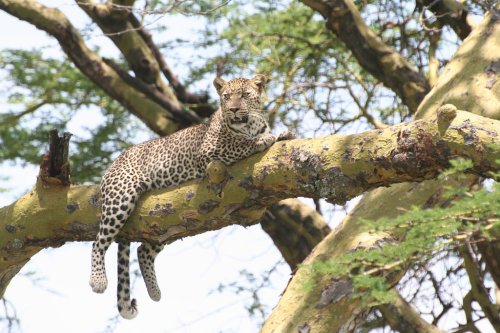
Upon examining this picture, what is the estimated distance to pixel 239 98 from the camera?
941 centimetres

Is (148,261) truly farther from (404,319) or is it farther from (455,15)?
(455,15)

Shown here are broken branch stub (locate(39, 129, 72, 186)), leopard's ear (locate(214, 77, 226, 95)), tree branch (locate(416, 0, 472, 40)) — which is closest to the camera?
broken branch stub (locate(39, 129, 72, 186))

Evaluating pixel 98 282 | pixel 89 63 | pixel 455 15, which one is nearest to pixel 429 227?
pixel 98 282

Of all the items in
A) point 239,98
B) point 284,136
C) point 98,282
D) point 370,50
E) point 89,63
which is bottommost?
point 98,282

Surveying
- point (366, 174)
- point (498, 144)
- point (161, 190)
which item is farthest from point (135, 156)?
point (498, 144)

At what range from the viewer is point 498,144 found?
703 cm

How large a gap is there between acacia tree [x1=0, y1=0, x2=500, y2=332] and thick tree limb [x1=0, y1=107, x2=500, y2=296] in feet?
0.04

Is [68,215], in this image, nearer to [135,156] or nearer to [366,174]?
[135,156]

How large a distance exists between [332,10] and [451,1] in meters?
1.55

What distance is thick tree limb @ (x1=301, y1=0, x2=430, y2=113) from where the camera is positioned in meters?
12.6

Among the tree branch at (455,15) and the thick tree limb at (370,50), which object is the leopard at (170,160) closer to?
the thick tree limb at (370,50)

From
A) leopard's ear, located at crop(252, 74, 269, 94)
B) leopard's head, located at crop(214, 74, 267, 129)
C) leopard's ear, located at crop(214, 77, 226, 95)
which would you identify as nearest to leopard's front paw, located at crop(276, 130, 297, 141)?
leopard's head, located at crop(214, 74, 267, 129)

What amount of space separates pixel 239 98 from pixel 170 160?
987 mm

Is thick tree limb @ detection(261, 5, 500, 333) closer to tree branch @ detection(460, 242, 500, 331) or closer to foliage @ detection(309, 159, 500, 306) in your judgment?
foliage @ detection(309, 159, 500, 306)
